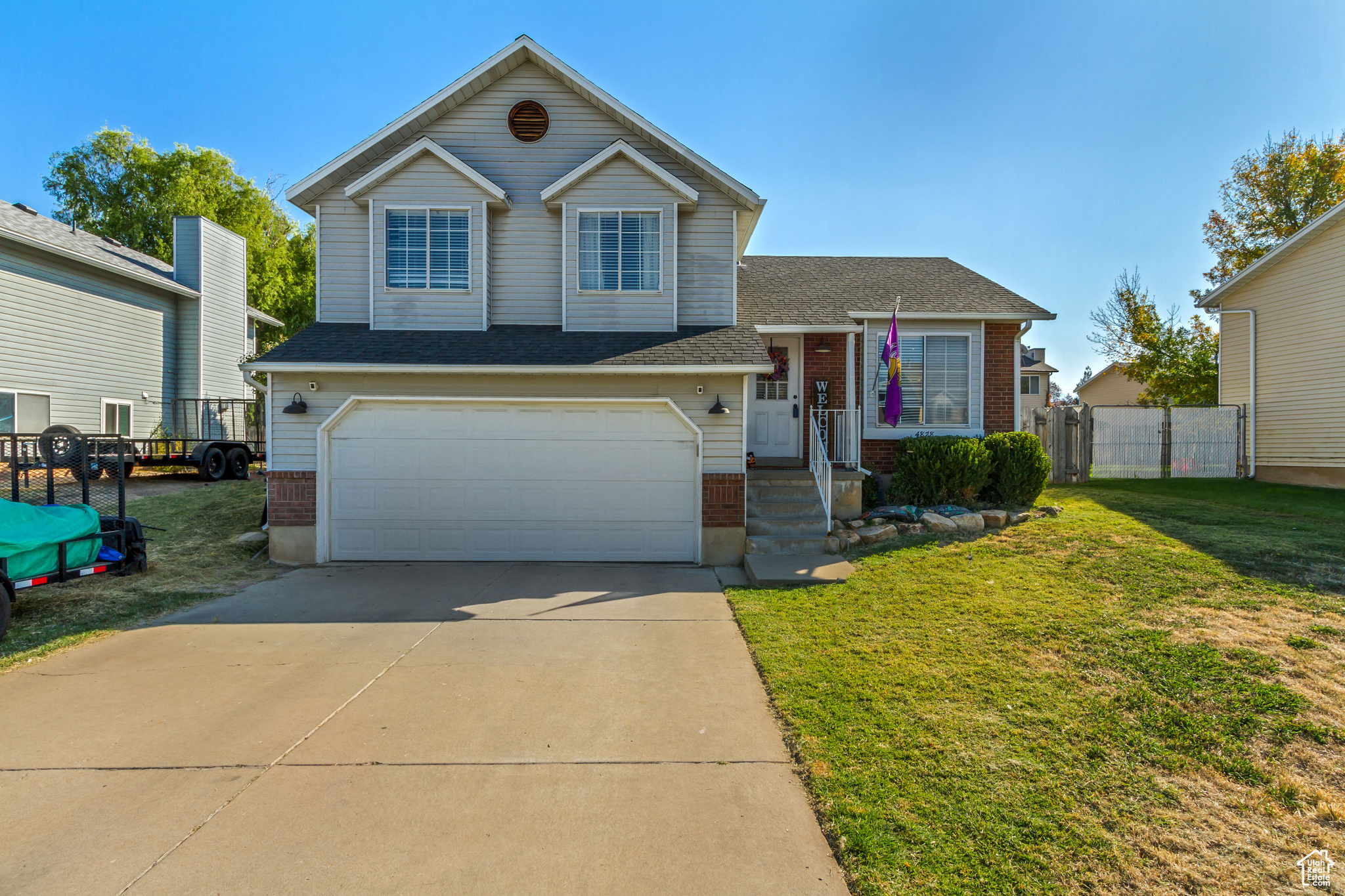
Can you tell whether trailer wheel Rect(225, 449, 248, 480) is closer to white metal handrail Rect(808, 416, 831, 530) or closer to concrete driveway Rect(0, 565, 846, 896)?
concrete driveway Rect(0, 565, 846, 896)

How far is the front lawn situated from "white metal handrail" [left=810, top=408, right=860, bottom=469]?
3.94m

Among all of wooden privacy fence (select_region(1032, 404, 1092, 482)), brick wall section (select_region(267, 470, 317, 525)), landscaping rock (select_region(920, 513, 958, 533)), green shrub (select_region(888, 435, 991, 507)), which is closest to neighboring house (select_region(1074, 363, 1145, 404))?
wooden privacy fence (select_region(1032, 404, 1092, 482))

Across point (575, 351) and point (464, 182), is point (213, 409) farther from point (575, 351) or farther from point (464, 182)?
point (575, 351)

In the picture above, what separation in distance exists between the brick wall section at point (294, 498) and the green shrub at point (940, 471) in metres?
9.25

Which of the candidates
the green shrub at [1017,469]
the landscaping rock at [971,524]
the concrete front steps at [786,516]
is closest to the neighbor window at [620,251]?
the concrete front steps at [786,516]

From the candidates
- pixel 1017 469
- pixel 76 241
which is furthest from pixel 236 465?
pixel 1017 469

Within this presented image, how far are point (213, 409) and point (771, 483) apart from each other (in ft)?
51.6

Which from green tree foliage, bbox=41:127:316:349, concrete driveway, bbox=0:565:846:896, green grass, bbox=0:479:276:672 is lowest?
concrete driveway, bbox=0:565:846:896

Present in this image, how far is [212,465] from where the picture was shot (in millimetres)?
15766

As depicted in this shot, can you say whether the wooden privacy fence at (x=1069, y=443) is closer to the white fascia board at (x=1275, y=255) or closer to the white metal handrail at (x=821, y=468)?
the white fascia board at (x=1275, y=255)

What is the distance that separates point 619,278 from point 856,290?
18.4 feet

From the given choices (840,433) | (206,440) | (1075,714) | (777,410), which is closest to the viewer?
(1075,714)

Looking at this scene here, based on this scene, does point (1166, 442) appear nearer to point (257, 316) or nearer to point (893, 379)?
point (893, 379)

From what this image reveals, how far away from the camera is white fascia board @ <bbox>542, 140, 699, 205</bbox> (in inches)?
388
